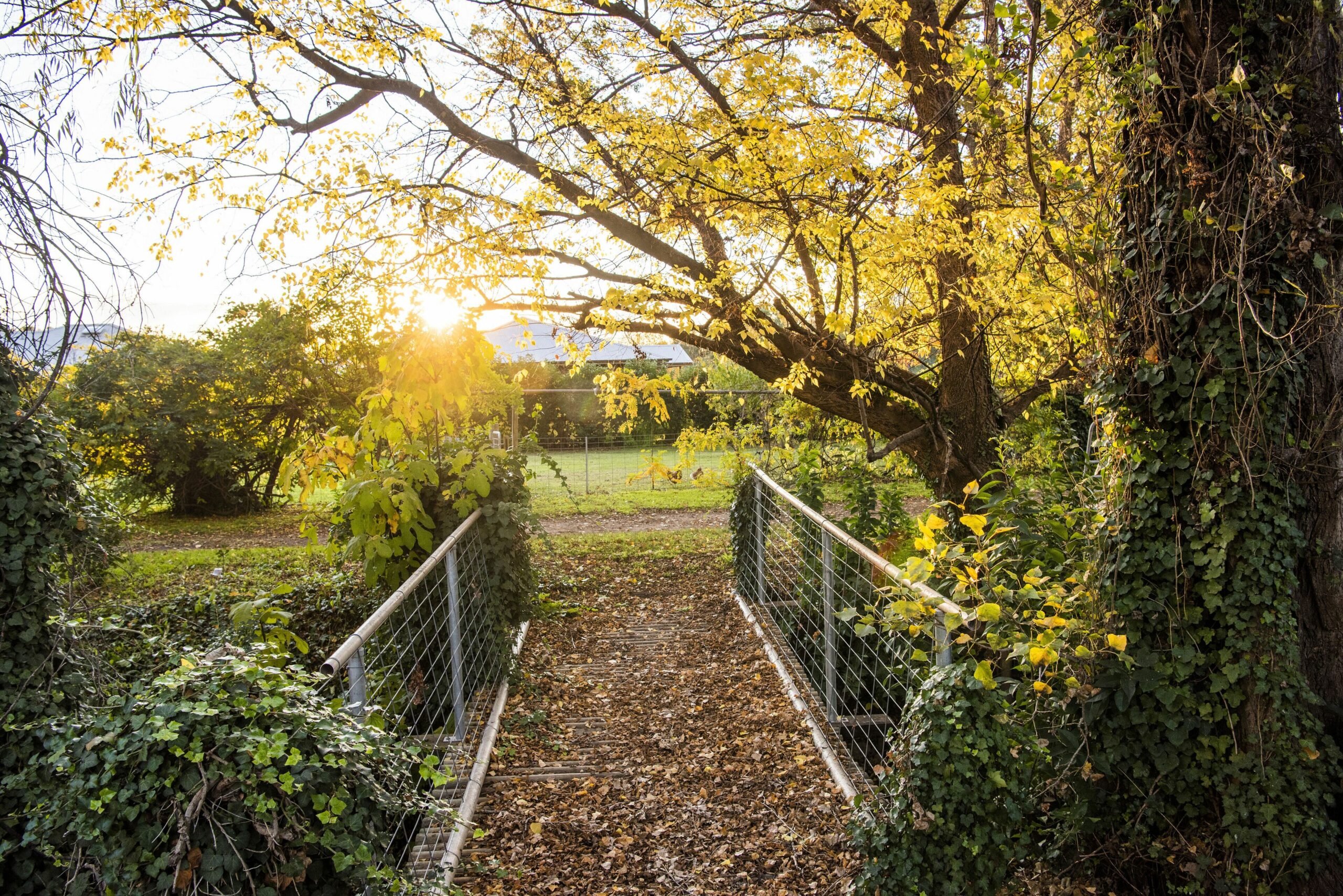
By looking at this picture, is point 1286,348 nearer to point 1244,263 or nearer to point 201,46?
point 1244,263

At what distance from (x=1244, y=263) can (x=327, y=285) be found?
21.9 ft

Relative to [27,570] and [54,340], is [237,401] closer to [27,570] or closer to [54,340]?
[54,340]

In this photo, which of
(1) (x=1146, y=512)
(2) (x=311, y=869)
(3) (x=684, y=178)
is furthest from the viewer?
(3) (x=684, y=178)

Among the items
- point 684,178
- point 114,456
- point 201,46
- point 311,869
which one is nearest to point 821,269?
point 684,178

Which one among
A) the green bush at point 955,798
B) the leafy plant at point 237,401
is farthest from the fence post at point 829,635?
the leafy plant at point 237,401

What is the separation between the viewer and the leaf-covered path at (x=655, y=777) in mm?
3158

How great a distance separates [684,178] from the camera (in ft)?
19.1

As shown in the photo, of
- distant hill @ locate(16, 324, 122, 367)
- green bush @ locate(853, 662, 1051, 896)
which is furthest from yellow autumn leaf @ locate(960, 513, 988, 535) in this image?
distant hill @ locate(16, 324, 122, 367)

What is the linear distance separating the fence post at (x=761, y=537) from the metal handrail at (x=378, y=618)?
114 inches

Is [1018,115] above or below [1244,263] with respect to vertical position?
above

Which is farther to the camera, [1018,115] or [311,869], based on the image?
[1018,115]

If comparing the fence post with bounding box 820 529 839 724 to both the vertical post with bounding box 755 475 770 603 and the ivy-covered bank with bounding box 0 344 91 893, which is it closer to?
the vertical post with bounding box 755 475 770 603

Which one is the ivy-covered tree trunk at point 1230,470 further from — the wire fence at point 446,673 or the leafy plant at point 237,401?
the leafy plant at point 237,401

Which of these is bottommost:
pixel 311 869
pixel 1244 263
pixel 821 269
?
pixel 311 869
